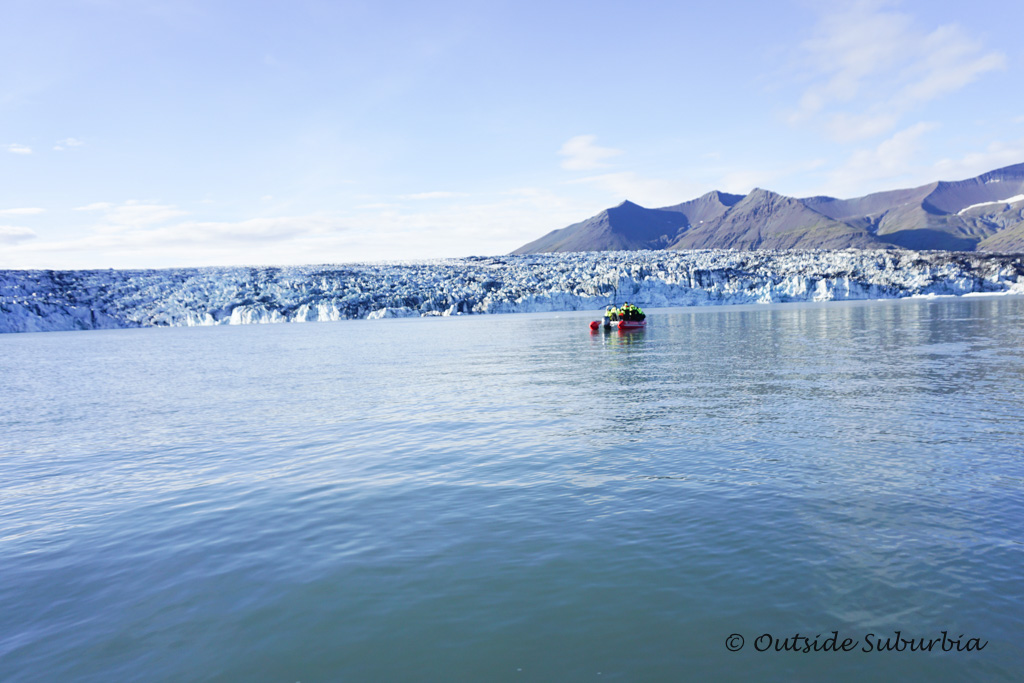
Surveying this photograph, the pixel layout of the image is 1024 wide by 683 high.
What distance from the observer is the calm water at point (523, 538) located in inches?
258

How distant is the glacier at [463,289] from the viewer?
5684 inches

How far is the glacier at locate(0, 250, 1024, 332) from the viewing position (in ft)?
474

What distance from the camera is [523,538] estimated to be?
9484mm

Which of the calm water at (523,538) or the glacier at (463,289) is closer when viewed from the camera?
the calm water at (523,538)

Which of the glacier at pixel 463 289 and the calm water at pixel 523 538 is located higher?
the glacier at pixel 463 289

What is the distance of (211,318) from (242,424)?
5673 inches

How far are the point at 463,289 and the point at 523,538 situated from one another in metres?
154

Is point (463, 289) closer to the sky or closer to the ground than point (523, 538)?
closer to the sky

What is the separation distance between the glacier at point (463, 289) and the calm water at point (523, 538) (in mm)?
135549

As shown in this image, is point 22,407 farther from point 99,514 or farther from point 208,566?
point 208,566

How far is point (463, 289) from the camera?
161500 mm

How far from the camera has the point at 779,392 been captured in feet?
74.0

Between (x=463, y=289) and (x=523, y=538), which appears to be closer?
(x=523, y=538)

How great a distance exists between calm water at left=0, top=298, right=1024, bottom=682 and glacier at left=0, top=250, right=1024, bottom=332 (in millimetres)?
135549
